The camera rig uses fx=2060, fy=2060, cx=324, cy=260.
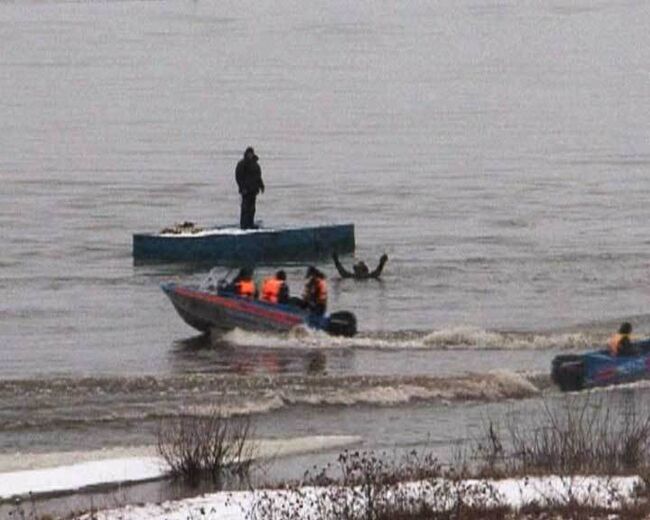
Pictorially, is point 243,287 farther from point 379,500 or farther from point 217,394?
point 379,500

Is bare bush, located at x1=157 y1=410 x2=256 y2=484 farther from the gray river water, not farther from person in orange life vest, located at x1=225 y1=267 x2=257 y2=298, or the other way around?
person in orange life vest, located at x1=225 y1=267 x2=257 y2=298

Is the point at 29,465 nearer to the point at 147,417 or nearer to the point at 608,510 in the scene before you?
the point at 147,417

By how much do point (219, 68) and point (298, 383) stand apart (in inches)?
3070

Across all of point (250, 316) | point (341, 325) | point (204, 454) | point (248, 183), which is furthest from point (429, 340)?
point (204, 454)

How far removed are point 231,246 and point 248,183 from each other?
1623 millimetres

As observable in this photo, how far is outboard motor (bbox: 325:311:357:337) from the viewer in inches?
1304

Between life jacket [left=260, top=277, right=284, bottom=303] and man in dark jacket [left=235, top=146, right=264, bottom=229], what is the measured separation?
1093 cm

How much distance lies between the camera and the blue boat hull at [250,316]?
33188 millimetres

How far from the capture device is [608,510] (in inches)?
588

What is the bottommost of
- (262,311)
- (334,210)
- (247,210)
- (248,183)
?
(262,311)

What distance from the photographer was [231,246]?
143 ft

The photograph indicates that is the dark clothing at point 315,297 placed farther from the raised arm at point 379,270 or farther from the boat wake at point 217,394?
the raised arm at point 379,270

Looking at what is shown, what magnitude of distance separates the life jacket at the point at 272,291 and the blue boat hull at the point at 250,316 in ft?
1.03

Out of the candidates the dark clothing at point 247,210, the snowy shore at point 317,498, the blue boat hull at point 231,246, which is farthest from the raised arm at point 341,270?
the snowy shore at point 317,498
